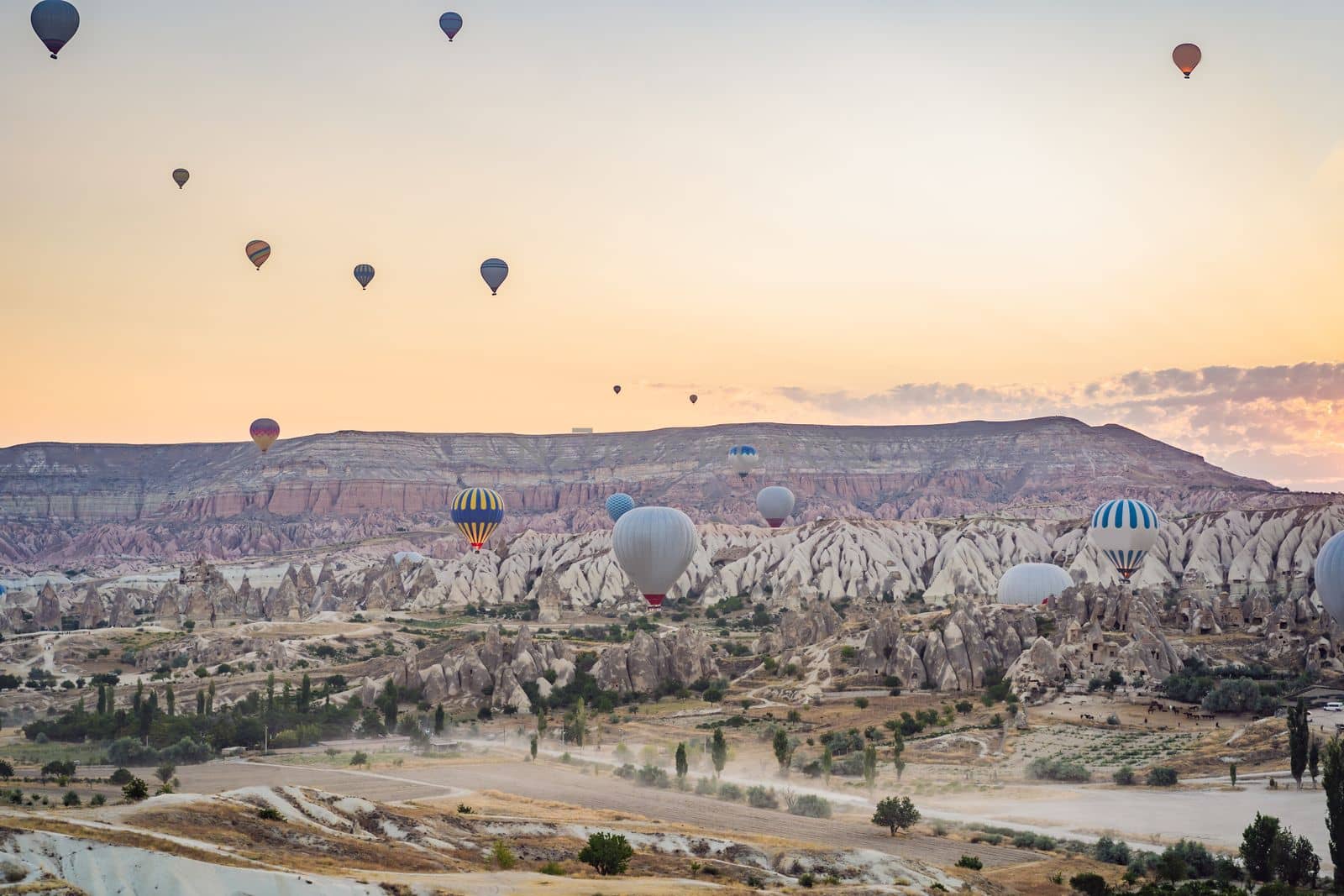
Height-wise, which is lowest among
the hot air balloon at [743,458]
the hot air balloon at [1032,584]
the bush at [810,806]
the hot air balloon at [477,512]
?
the bush at [810,806]

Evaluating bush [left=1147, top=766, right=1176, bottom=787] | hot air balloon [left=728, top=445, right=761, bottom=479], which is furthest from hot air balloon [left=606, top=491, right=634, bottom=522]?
bush [left=1147, top=766, right=1176, bottom=787]

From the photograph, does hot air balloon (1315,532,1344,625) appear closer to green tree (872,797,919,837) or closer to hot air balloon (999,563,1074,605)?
hot air balloon (999,563,1074,605)

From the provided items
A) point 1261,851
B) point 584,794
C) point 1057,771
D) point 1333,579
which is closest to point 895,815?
point 1261,851

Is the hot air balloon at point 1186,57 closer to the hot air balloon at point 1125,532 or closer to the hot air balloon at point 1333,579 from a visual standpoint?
the hot air balloon at point 1333,579

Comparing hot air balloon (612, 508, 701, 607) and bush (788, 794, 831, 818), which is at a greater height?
hot air balloon (612, 508, 701, 607)

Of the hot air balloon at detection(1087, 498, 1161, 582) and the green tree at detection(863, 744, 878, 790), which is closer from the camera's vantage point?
the green tree at detection(863, 744, 878, 790)

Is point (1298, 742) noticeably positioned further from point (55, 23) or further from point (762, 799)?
point (55, 23)

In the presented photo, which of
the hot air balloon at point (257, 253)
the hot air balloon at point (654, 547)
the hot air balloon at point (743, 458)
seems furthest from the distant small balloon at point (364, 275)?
the hot air balloon at point (743, 458)
